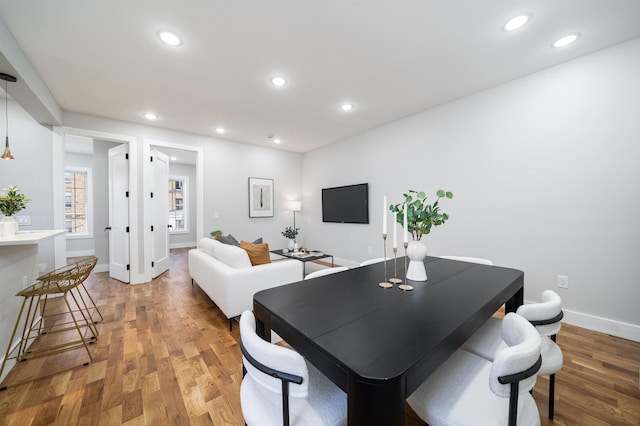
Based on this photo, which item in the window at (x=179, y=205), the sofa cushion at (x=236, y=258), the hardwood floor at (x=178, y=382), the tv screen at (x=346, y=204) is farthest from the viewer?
the window at (x=179, y=205)

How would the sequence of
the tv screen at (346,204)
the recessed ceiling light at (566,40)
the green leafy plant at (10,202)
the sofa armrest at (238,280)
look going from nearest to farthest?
the green leafy plant at (10,202) → the recessed ceiling light at (566,40) → the sofa armrest at (238,280) → the tv screen at (346,204)

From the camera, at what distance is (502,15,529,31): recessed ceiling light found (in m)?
1.83

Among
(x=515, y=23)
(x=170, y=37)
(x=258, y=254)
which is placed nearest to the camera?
(x=515, y=23)

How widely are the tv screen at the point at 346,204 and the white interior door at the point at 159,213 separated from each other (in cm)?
310

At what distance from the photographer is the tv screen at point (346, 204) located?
4430 millimetres

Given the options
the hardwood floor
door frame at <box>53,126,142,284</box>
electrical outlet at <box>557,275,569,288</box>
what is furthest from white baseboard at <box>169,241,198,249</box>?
electrical outlet at <box>557,275,569,288</box>

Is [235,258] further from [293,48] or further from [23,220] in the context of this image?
[23,220]

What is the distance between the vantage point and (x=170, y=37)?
Answer: 1.99m

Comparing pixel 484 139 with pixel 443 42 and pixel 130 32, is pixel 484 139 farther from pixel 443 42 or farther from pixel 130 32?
pixel 130 32

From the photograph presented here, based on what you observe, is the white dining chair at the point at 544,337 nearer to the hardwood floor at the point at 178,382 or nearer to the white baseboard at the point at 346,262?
the hardwood floor at the point at 178,382

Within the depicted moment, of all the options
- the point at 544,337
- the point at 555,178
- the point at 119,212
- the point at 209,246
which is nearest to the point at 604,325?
the point at 555,178

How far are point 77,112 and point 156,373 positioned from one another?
3.87m

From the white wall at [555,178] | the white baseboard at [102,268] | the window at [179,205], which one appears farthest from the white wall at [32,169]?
the white wall at [555,178]

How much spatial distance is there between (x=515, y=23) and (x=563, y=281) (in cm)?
244
